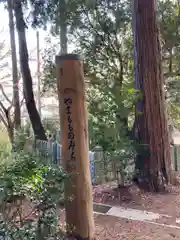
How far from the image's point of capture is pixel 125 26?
26.3 feet

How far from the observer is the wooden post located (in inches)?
108

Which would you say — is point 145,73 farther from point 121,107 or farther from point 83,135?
point 83,135

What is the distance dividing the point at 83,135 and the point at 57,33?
6.28 metres

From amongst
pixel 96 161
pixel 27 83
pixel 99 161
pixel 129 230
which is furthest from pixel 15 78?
pixel 129 230

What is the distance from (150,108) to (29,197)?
3.19 m

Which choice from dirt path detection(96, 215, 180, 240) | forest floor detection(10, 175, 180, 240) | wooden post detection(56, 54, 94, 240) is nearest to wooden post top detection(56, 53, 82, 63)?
wooden post detection(56, 54, 94, 240)

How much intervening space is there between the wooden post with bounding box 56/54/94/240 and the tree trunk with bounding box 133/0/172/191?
221 cm

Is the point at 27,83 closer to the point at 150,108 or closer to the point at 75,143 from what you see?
the point at 150,108

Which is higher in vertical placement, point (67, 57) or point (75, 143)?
point (67, 57)

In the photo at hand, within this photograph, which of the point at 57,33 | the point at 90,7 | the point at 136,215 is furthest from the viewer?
the point at 57,33

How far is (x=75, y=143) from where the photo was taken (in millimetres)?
2746

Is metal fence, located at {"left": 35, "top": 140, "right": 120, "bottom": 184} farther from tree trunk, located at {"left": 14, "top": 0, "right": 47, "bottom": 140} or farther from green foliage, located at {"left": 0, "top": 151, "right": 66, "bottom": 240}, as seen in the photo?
tree trunk, located at {"left": 14, "top": 0, "right": 47, "bottom": 140}

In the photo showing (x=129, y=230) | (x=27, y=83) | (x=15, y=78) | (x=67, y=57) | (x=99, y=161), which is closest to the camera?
(x=67, y=57)

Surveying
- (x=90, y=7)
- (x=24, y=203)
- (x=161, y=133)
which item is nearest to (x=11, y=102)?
(x=90, y=7)
